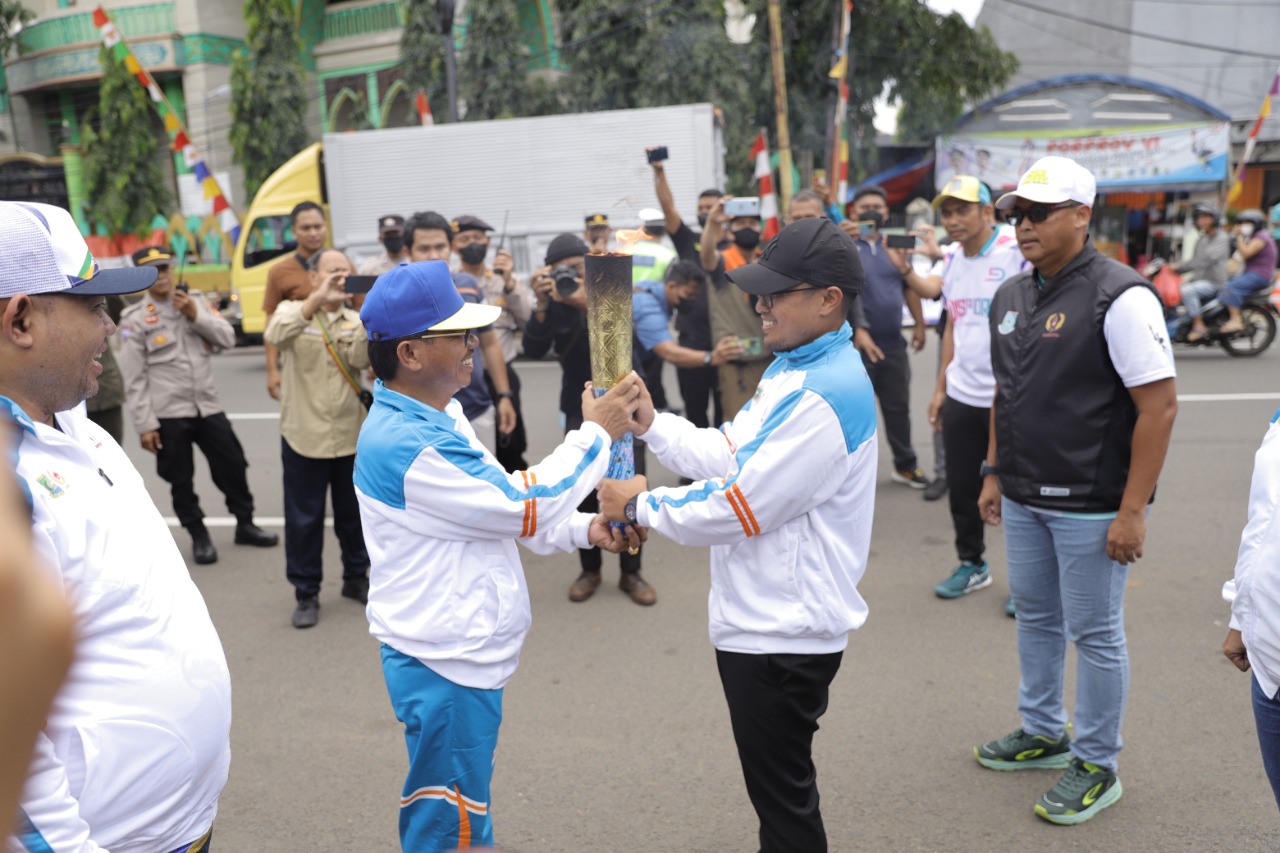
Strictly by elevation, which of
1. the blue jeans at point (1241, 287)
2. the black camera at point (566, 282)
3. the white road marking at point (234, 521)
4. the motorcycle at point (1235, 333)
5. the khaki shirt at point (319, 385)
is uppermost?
the black camera at point (566, 282)

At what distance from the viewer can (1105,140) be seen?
2075 centimetres

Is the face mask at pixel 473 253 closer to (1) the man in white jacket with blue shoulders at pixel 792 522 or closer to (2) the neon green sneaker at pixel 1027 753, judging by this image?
(1) the man in white jacket with blue shoulders at pixel 792 522

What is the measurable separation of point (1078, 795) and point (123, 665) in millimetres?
2842

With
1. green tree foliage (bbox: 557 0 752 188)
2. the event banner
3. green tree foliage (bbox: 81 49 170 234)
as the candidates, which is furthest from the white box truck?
the event banner

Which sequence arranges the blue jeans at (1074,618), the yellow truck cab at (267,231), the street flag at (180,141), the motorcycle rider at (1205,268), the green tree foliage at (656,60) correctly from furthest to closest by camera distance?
the green tree foliage at (656,60) < the street flag at (180,141) < the yellow truck cab at (267,231) < the motorcycle rider at (1205,268) < the blue jeans at (1074,618)

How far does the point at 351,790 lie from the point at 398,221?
4.55 metres

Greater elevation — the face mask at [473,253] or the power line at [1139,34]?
the power line at [1139,34]

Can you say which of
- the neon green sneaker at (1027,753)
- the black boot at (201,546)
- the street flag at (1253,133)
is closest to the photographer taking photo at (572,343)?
the neon green sneaker at (1027,753)

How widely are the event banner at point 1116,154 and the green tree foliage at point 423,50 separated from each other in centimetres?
1044

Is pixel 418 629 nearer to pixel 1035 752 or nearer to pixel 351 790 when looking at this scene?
pixel 351 790

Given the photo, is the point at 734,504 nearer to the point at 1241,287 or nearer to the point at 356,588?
the point at 356,588

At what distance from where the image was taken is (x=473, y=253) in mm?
5844

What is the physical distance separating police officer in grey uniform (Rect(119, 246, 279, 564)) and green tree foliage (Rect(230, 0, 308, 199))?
51.3 feet

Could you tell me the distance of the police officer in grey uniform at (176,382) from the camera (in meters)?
5.98
